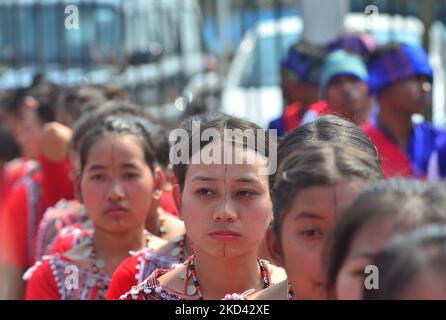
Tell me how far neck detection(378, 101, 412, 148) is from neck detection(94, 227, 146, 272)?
196 cm

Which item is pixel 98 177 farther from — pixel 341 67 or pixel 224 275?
pixel 341 67

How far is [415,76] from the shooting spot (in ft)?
19.9

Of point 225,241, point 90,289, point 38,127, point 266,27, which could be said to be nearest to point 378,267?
point 225,241

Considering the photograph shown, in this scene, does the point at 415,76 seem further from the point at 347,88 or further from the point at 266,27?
the point at 266,27

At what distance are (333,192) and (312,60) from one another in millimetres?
3938

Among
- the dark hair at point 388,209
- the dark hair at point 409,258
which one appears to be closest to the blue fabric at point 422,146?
the dark hair at point 388,209

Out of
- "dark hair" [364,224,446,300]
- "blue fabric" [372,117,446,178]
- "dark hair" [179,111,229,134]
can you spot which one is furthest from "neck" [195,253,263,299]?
"blue fabric" [372,117,446,178]

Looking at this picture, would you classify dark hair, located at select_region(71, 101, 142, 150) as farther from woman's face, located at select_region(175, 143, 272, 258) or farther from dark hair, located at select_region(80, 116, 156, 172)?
woman's face, located at select_region(175, 143, 272, 258)

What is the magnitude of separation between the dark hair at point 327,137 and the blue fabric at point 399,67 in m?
2.73

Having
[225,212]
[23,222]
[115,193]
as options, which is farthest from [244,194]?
[23,222]

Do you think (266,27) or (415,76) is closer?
(415,76)

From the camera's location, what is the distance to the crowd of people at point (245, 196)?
2234mm

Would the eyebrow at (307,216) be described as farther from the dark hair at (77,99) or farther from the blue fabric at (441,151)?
the dark hair at (77,99)

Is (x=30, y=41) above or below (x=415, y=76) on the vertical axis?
above
